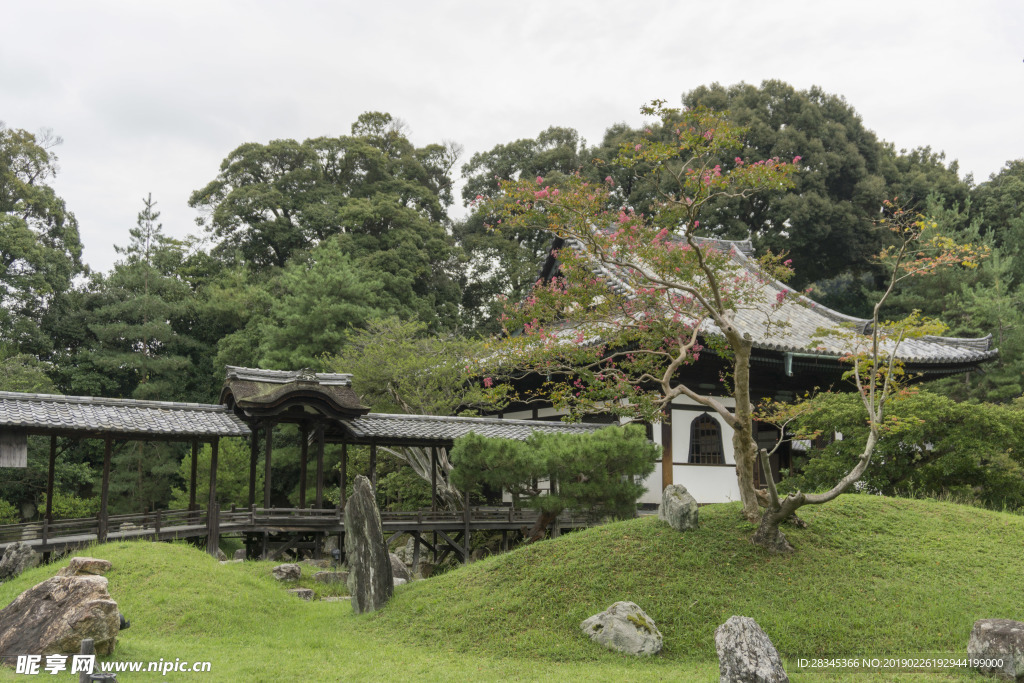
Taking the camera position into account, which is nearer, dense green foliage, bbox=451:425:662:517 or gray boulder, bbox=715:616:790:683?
gray boulder, bbox=715:616:790:683

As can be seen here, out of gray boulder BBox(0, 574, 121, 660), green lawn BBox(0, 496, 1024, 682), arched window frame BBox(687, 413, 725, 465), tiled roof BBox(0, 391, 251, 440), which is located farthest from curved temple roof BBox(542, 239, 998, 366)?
gray boulder BBox(0, 574, 121, 660)

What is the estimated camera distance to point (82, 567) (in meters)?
10.1

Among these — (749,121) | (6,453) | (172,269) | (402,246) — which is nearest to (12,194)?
(172,269)

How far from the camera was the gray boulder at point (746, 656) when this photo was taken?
7531 mm

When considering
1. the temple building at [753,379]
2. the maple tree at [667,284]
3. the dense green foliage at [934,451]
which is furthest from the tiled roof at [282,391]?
the dense green foliage at [934,451]

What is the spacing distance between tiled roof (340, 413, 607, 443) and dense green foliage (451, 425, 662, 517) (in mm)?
2530

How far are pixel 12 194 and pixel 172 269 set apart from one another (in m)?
7.17

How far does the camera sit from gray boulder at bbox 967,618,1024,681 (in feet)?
25.9

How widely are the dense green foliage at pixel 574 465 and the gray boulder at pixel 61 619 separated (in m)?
6.76

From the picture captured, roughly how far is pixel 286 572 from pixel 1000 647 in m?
11.5

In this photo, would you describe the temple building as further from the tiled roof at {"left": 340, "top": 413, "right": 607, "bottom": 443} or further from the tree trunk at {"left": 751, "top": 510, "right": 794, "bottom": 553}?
the tree trunk at {"left": 751, "top": 510, "right": 794, "bottom": 553}

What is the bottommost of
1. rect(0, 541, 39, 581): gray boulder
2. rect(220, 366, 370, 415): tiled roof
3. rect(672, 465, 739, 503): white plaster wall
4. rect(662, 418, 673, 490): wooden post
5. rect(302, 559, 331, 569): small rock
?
rect(302, 559, 331, 569): small rock

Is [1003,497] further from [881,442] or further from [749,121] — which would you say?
[749,121]

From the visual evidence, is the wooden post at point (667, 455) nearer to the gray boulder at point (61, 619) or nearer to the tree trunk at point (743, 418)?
the tree trunk at point (743, 418)
